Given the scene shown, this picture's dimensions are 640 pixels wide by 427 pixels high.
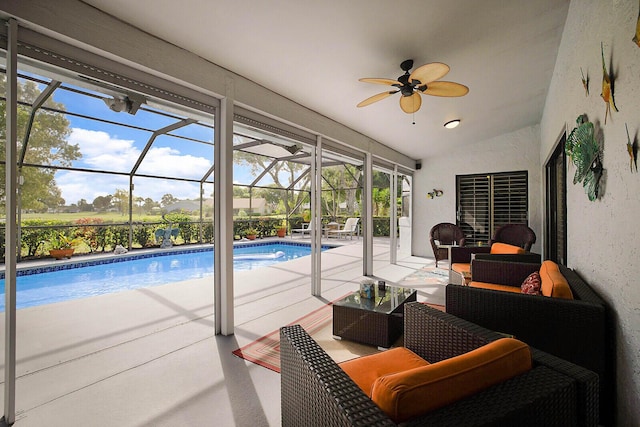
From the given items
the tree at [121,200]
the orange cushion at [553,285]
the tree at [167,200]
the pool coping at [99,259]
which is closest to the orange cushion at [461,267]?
the orange cushion at [553,285]

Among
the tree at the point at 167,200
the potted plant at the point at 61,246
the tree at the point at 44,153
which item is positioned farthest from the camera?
the tree at the point at 167,200

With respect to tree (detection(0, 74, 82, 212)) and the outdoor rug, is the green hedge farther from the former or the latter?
the outdoor rug

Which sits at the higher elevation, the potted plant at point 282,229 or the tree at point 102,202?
the tree at point 102,202

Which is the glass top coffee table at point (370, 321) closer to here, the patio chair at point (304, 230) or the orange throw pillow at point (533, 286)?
the orange throw pillow at point (533, 286)

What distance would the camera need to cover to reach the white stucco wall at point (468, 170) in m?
6.39

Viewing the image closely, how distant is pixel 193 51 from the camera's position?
8.84 ft

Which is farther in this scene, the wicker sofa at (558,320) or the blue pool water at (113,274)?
the blue pool water at (113,274)

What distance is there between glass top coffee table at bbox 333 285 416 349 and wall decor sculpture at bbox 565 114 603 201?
5.60ft

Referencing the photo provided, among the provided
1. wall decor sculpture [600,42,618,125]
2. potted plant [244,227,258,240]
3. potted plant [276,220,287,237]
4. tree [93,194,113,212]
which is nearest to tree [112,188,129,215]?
tree [93,194,113,212]

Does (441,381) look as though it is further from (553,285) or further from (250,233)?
(250,233)

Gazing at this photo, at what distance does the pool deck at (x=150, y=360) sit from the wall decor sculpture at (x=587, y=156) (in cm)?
238

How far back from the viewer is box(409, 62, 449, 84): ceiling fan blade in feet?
8.03

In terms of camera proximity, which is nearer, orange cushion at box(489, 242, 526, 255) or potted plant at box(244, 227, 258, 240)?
orange cushion at box(489, 242, 526, 255)

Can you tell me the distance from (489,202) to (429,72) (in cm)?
543
